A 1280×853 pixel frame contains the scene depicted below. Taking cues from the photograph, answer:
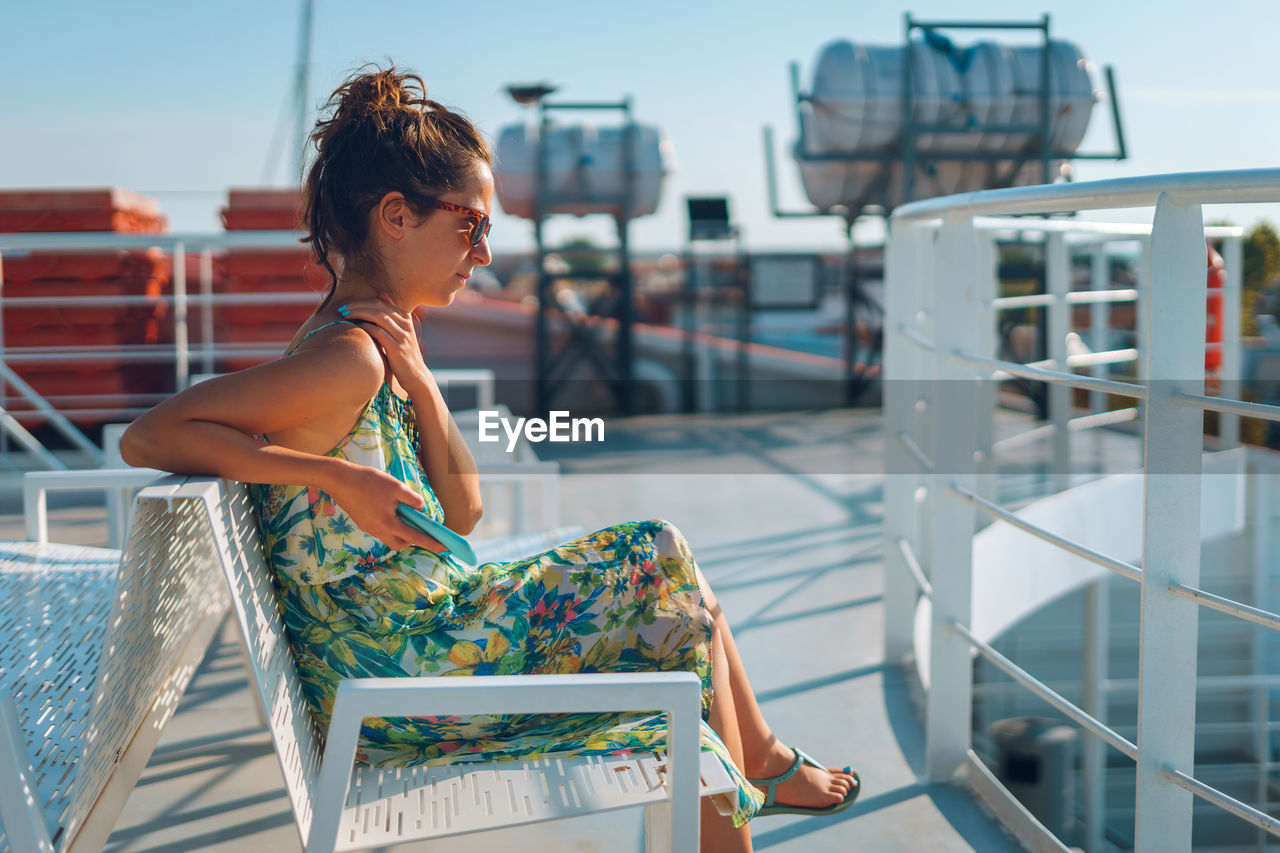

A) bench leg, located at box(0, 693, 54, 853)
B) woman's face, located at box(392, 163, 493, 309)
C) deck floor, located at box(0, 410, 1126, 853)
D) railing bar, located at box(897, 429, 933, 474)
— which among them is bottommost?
deck floor, located at box(0, 410, 1126, 853)

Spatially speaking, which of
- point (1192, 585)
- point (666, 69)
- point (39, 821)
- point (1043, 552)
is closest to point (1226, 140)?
point (666, 69)

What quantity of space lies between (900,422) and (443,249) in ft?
5.18

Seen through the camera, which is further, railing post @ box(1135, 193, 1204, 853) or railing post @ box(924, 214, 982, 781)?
railing post @ box(924, 214, 982, 781)

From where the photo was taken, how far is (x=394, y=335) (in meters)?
1.25

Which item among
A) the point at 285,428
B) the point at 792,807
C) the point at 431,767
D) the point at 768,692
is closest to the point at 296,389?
the point at 285,428

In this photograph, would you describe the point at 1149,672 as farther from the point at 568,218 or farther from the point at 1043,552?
the point at 568,218

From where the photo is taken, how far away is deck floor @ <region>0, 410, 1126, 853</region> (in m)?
1.66

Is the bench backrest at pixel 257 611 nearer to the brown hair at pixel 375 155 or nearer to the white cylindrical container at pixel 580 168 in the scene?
the brown hair at pixel 375 155

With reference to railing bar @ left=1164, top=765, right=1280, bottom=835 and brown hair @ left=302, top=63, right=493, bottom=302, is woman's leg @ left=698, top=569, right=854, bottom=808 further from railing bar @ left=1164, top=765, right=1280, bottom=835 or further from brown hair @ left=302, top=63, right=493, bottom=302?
brown hair @ left=302, top=63, right=493, bottom=302

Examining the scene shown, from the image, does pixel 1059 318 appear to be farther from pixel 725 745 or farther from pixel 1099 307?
pixel 725 745

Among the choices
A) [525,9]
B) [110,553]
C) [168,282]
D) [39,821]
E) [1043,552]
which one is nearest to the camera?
[39,821]

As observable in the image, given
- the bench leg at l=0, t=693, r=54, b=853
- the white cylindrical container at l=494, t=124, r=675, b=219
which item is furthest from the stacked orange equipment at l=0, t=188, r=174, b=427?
the bench leg at l=0, t=693, r=54, b=853

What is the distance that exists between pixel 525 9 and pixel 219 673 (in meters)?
11.7

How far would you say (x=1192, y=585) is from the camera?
129 cm
